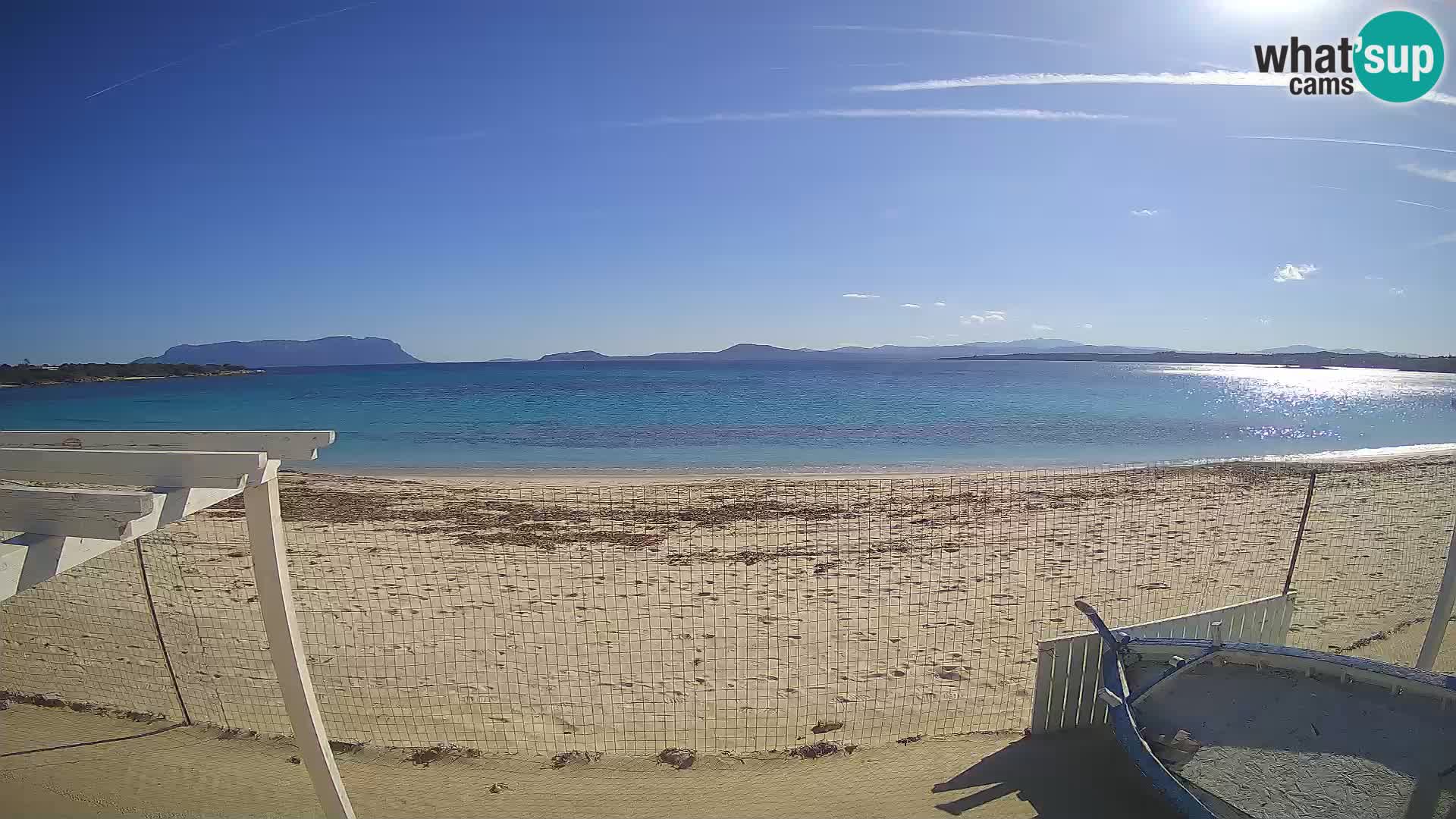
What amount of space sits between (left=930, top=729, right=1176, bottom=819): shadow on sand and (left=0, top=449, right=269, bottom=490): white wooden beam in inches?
164

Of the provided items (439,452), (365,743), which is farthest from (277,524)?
(439,452)

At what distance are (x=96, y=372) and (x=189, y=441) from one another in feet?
405

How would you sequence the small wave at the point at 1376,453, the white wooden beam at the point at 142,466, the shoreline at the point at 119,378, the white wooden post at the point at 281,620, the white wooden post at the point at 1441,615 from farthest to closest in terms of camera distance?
1. the shoreline at the point at 119,378
2. the small wave at the point at 1376,453
3. the white wooden post at the point at 1441,615
4. the white wooden post at the point at 281,620
5. the white wooden beam at the point at 142,466

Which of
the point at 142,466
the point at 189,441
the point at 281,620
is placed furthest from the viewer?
the point at 189,441

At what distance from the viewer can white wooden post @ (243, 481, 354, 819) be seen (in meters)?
3.10

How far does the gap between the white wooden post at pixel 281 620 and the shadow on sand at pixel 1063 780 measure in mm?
3531

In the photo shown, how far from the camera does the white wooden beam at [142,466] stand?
2480 mm

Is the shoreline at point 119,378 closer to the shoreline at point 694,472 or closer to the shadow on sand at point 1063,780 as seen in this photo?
the shoreline at point 694,472

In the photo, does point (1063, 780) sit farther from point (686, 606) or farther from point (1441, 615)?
point (686, 606)

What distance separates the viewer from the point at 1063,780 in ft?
14.9

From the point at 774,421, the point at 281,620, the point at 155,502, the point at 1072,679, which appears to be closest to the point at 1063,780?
the point at 1072,679

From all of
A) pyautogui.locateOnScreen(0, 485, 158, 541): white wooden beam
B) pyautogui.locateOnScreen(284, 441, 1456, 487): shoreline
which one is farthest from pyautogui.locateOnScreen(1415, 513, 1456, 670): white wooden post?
pyautogui.locateOnScreen(284, 441, 1456, 487): shoreline

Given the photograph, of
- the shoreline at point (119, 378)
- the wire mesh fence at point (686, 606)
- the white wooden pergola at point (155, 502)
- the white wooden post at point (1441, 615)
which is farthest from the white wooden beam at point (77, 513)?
the shoreline at point (119, 378)

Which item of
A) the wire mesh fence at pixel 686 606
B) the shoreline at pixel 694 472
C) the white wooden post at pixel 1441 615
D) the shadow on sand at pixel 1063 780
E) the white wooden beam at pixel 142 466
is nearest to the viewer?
the white wooden beam at pixel 142 466
